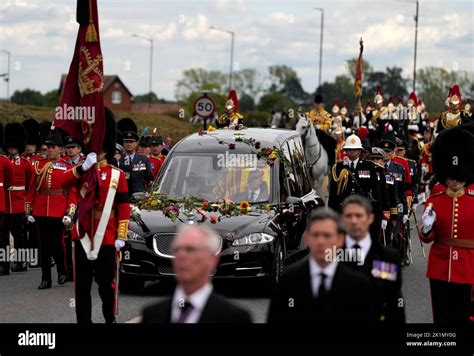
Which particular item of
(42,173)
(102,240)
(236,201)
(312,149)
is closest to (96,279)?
(102,240)

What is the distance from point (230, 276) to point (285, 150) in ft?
9.10

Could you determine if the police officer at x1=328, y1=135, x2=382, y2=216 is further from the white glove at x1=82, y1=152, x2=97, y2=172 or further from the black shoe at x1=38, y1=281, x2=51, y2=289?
the white glove at x1=82, y1=152, x2=97, y2=172

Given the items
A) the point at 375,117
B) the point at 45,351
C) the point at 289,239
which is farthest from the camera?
the point at 375,117

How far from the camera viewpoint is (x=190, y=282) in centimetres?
534

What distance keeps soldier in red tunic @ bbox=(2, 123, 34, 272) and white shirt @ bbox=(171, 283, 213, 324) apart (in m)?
11.5

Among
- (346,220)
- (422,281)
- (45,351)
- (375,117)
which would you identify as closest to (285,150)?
(422,281)

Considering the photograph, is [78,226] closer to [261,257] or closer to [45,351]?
[45,351]

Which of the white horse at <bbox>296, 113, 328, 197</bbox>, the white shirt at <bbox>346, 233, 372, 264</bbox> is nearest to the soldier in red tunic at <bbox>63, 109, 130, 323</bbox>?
the white shirt at <bbox>346, 233, 372, 264</bbox>

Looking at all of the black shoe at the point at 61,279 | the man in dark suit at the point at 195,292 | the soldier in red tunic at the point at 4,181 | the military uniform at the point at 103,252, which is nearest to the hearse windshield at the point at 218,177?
the black shoe at the point at 61,279

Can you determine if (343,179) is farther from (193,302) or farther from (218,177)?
(193,302)

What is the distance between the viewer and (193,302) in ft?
17.9

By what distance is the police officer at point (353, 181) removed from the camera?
16.0 metres

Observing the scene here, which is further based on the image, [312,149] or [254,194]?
[312,149]

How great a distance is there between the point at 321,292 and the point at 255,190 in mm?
8580
